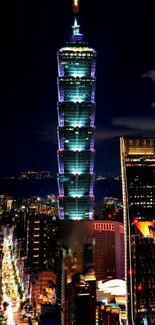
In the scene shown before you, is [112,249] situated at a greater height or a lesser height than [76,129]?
lesser

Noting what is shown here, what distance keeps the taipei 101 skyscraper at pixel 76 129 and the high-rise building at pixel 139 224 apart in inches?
35.9

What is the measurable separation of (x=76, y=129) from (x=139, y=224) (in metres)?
2.47

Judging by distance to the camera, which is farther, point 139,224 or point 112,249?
point 112,249

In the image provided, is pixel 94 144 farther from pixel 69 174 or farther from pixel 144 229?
pixel 144 229

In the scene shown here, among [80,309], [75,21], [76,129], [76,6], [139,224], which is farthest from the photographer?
[76,129]

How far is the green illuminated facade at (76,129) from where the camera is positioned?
816 cm

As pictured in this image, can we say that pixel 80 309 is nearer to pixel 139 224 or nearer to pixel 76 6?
pixel 139 224

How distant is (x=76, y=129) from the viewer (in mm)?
8492

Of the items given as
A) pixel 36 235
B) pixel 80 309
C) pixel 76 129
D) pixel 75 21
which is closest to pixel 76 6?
pixel 75 21

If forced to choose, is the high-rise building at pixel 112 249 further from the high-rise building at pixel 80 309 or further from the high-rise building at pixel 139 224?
the high-rise building at pixel 80 309

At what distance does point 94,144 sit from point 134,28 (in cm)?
307

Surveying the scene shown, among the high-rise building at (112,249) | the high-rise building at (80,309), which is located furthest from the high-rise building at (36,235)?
the high-rise building at (80,309)

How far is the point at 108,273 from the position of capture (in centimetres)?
905

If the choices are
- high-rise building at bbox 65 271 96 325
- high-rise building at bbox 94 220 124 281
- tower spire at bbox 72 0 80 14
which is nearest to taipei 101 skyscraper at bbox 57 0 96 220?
high-rise building at bbox 94 220 124 281
